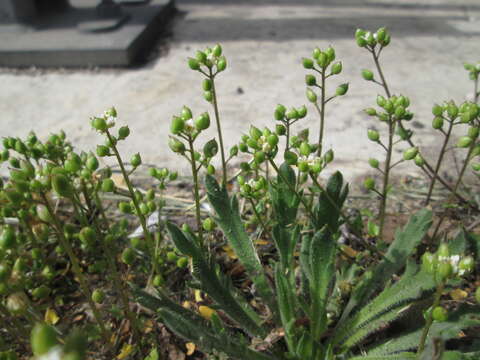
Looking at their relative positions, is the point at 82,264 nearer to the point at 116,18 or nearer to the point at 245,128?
the point at 245,128

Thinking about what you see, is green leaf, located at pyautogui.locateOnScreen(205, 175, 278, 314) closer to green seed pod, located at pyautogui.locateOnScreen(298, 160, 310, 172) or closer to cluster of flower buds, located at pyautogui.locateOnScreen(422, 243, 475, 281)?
green seed pod, located at pyautogui.locateOnScreen(298, 160, 310, 172)

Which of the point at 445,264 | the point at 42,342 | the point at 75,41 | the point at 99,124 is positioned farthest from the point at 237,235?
the point at 75,41

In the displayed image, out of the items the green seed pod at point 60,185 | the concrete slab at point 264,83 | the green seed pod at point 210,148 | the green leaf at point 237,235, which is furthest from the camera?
the concrete slab at point 264,83

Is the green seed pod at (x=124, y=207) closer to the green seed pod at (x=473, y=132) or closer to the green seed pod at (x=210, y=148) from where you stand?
the green seed pod at (x=210, y=148)

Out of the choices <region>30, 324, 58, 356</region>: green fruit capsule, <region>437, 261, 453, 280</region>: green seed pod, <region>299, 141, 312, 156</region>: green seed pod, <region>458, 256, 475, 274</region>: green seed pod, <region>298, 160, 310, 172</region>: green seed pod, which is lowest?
<region>458, 256, 475, 274</region>: green seed pod

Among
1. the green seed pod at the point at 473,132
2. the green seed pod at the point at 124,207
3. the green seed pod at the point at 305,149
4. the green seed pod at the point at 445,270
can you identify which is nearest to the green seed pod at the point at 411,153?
the green seed pod at the point at 473,132

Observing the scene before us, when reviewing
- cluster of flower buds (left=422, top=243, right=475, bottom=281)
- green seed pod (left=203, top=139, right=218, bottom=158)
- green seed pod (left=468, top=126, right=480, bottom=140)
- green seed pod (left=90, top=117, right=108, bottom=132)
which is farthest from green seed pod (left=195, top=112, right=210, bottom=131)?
green seed pod (left=468, top=126, right=480, bottom=140)

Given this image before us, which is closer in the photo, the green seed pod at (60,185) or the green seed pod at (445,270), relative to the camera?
the green seed pod at (445,270)
